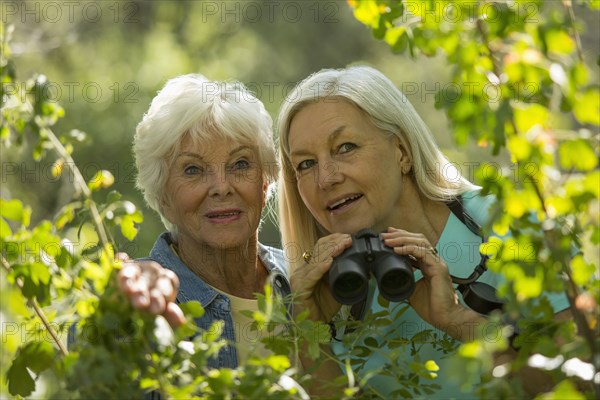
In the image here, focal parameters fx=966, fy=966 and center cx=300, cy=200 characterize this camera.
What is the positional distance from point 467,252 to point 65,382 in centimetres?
145

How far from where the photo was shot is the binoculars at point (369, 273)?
2295 millimetres

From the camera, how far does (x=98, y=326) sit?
1.56 m

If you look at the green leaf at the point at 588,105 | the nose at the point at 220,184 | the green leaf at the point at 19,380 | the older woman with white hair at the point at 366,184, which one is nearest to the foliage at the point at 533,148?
the green leaf at the point at 588,105

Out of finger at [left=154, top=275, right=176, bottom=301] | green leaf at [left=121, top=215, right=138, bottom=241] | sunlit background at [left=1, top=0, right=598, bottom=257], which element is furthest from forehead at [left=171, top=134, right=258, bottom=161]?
sunlit background at [left=1, top=0, right=598, bottom=257]

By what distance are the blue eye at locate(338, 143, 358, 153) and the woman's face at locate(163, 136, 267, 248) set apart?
390 mm

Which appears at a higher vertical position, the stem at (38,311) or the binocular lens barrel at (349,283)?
the stem at (38,311)

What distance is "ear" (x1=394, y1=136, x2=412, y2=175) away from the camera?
2.98 m

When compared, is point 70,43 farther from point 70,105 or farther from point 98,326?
point 98,326

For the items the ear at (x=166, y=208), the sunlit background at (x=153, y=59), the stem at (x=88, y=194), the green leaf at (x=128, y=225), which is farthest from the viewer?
the sunlit background at (x=153, y=59)

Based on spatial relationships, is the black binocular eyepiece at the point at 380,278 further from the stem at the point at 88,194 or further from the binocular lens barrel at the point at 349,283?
the stem at the point at 88,194

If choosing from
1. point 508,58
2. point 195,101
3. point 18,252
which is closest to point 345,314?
point 195,101

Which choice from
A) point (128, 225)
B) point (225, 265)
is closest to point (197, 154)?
point (225, 265)

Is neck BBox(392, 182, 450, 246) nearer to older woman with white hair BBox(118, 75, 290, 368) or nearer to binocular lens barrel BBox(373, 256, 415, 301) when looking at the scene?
older woman with white hair BBox(118, 75, 290, 368)

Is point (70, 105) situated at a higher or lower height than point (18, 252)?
lower
